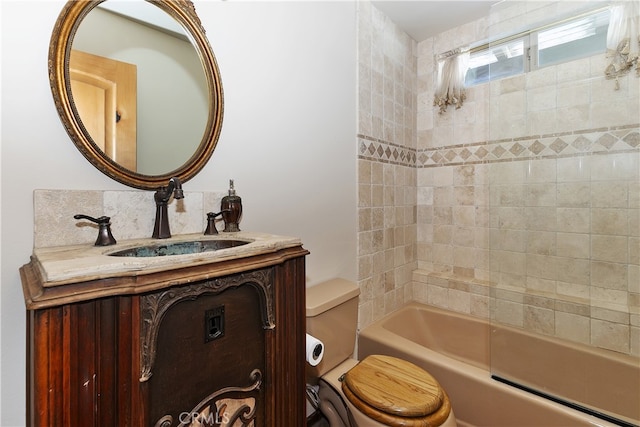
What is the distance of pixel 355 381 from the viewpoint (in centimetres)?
133

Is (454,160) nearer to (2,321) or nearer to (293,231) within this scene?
(293,231)

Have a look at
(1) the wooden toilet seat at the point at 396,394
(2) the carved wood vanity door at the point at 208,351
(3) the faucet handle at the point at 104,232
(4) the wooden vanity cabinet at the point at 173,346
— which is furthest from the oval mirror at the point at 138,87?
(1) the wooden toilet seat at the point at 396,394

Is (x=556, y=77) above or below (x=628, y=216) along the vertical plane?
above

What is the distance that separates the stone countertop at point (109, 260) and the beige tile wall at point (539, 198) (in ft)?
5.75

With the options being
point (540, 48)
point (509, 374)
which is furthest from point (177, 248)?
point (540, 48)

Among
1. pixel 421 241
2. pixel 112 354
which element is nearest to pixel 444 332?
pixel 421 241

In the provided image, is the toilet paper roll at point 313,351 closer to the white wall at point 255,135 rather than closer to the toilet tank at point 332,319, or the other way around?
the toilet tank at point 332,319

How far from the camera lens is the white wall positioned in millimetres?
818

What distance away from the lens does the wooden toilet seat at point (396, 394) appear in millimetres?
1127

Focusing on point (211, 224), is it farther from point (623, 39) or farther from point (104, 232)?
point (623, 39)

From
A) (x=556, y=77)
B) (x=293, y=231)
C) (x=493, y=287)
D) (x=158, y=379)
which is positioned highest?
(x=556, y=77)

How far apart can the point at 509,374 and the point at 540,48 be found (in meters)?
2.02

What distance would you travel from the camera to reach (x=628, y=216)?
1.64m

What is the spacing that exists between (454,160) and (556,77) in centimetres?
77
